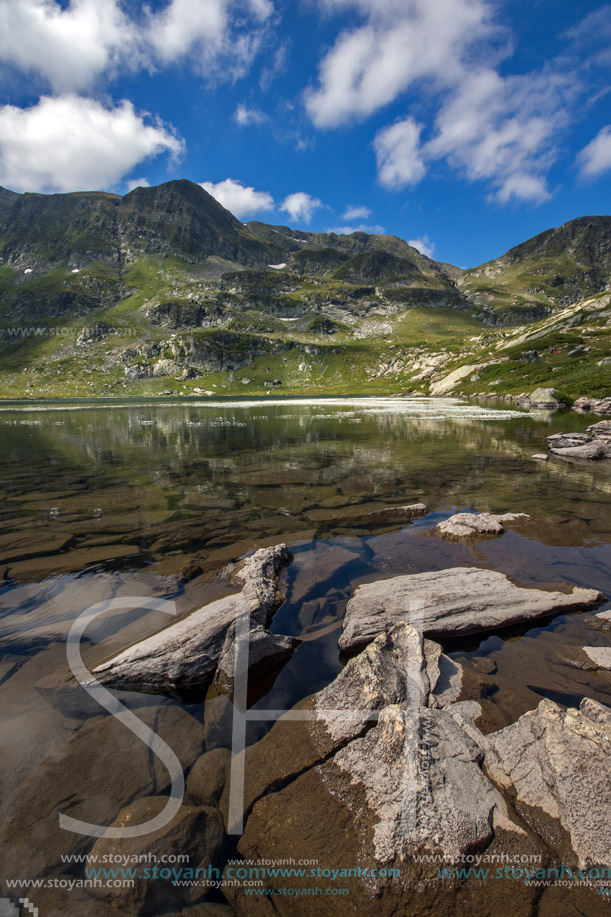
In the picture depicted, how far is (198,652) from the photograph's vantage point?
8.16m

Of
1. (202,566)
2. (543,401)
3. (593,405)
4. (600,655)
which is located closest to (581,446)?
(600,655)

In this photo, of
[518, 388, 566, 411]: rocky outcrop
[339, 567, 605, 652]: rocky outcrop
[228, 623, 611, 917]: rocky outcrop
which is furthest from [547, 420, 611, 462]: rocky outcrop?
[518, 388, 566, 411]: rocky outcrop

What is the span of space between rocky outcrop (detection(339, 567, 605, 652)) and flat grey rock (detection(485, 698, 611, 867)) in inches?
122

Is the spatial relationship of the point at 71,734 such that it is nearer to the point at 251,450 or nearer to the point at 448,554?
the point at 448,554

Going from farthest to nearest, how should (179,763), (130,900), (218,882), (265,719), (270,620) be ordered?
1. (270,620)
2. (265,719)
3. (179,763)
4. (218,882)
5. (130,900)

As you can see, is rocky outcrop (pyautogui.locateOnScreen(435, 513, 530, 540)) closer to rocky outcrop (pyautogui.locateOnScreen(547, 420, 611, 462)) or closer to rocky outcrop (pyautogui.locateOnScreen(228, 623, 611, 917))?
rocky outcrop (pyautogui.locateOnScreen(228, 623, 611, 917))

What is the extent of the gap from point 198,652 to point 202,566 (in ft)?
16.0

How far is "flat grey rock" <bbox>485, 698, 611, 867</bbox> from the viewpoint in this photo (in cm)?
481

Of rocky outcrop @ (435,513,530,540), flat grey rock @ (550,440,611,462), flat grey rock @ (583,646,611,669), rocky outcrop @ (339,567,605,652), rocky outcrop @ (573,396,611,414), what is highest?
rocky outcrop @ (573,396,611,414)

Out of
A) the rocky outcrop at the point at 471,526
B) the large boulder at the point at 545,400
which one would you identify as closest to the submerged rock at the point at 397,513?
the rocky outcrop at the point at 471,526

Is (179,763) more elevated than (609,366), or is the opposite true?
(609,366)

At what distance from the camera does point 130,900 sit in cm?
435

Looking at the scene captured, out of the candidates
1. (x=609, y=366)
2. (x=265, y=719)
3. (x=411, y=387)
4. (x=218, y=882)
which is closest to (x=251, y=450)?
(x=265, y=719)

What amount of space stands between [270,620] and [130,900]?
19.3ft
